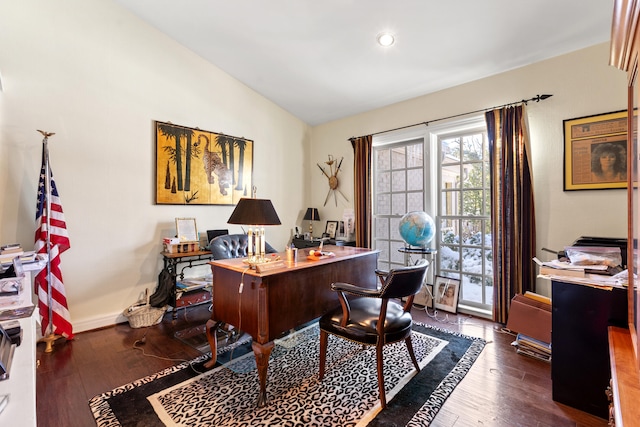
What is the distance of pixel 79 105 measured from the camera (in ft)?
9.77

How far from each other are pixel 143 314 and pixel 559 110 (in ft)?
15.9

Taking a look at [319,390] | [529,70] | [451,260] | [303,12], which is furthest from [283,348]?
A: [529,70]

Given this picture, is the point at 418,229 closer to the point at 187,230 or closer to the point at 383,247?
the point at 383,247

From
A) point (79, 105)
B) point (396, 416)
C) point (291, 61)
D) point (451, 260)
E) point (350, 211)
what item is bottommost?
point (396, 416)

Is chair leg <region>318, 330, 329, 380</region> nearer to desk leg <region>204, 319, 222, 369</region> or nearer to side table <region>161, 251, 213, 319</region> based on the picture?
desk leg <region>204, 319, 222, 369</region>

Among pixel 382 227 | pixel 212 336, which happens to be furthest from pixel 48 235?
pixel 382 227

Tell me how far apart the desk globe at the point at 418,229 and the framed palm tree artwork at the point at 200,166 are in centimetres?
242

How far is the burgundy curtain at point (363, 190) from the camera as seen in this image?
429 centimetres

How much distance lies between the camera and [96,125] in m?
3.08

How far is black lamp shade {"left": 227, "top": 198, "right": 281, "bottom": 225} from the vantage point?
2074mm

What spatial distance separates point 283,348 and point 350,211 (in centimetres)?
250

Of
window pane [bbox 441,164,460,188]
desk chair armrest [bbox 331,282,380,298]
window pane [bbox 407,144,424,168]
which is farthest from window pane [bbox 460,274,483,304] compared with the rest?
desk chair armrest [bbox 331,282,380,298]

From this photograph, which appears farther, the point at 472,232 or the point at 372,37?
the point at 472,232

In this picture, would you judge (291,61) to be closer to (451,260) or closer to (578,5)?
(578,5)
